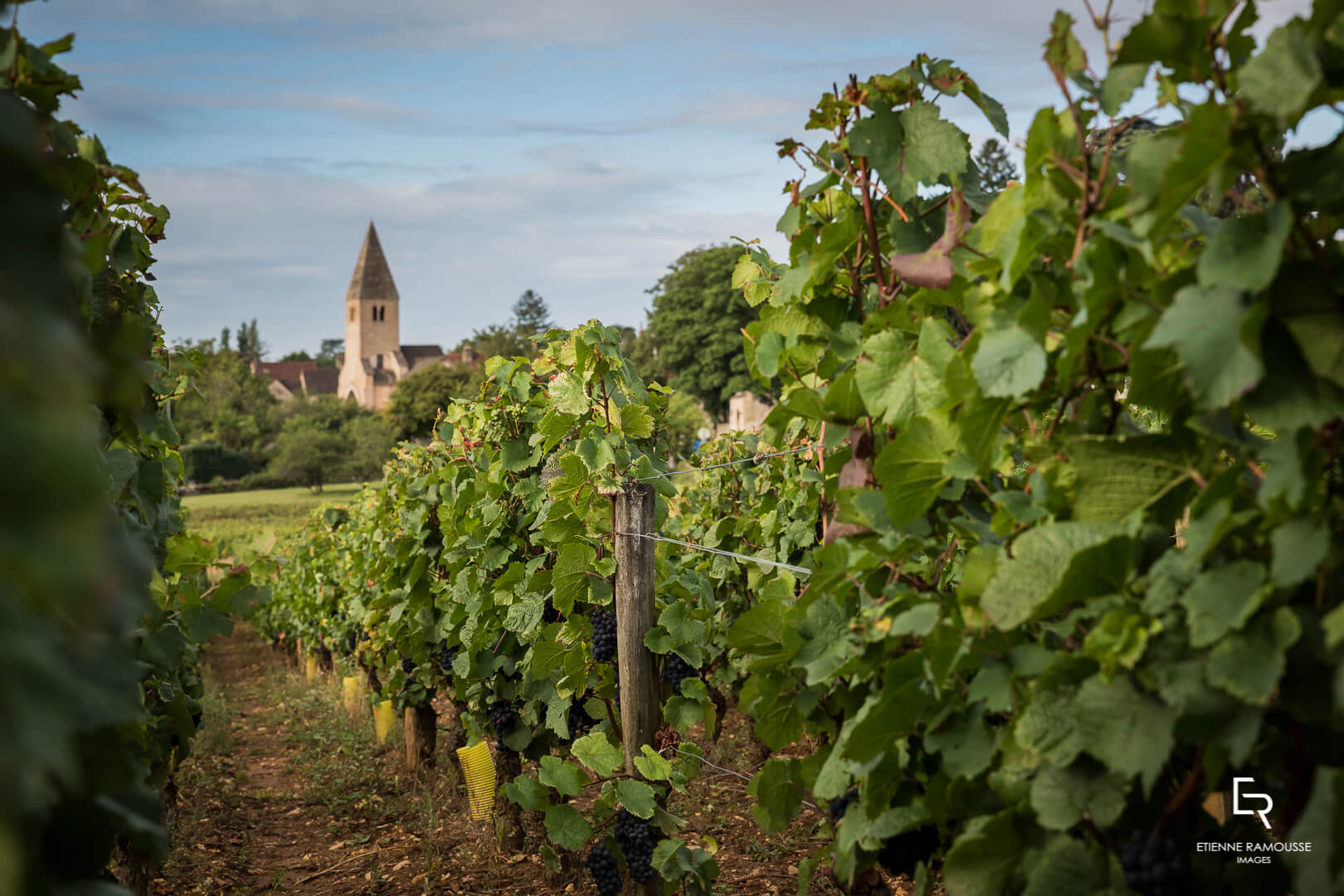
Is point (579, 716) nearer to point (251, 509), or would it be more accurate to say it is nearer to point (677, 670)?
point (677, 670)

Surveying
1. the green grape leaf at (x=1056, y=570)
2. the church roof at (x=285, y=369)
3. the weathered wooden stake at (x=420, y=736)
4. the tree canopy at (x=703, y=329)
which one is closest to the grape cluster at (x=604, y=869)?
the green grape leaf at (x=1056, y=570)

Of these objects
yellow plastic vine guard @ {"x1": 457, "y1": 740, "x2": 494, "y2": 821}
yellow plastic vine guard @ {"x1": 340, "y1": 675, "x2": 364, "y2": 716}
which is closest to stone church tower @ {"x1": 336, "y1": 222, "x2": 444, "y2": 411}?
yellow plastic vine guard @ {"x1": 340, "y1": 675, "x2": 364, "y2": 716}

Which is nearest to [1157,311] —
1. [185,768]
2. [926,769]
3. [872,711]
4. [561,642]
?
[872,711]

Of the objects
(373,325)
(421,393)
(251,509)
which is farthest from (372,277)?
(251,509)

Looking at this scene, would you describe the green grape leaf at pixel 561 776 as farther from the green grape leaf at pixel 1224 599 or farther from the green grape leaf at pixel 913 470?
the green grape leaf at pixel 1224 599

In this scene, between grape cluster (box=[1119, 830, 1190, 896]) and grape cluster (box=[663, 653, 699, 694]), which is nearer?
grape cluster (box=[1119, 830, 1190, 896])

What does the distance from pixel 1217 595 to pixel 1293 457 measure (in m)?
0.21

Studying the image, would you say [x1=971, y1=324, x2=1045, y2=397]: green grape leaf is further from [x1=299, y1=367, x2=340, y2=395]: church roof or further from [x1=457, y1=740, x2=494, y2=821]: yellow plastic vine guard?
[x1=299, y1=367, x2=340, y2=395]: church roof

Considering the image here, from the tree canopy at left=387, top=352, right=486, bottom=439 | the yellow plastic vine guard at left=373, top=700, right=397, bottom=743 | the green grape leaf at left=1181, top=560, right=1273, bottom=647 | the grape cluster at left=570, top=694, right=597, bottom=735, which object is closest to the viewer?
the green grape leaf at left=1181, top=560, right=1273, bottom=647

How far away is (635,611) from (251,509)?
37751 millimetres

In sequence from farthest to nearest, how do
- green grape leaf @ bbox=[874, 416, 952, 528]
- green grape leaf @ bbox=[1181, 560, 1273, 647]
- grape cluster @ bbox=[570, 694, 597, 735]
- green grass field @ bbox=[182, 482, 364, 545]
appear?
green grass field @ bbox=[182, 482, 364, 545]
grape cluster @ bbox=[570, 694, 597, 735]
green grape leaf @ bbox=[874, 416, 952, 528]
green grape leaf @ bbox=[1181, 560, 1273, 647]

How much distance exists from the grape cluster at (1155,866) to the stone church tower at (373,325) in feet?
314

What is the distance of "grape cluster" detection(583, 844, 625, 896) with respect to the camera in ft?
12.7

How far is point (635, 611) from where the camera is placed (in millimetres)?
3910
